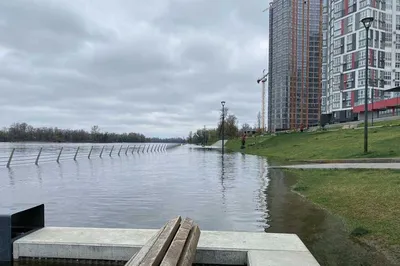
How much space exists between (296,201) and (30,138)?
94.9 meters

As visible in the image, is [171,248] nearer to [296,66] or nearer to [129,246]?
[129,246]

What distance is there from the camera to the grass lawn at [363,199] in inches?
238

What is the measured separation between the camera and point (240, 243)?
16.4 feet

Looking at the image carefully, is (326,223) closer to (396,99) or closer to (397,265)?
(397,265)

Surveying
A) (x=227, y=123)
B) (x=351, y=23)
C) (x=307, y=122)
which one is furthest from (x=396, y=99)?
(x=307, y=122)

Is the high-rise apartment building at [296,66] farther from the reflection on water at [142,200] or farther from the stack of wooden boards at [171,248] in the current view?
the stack of wooden boards at [171,248]

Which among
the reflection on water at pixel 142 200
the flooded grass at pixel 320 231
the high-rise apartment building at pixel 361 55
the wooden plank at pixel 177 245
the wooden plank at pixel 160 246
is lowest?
the reflection on water at pixel 142 200

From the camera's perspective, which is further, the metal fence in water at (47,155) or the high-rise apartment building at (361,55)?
the high-rise apartment building at (361,55)

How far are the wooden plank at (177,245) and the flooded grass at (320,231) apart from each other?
1.84m

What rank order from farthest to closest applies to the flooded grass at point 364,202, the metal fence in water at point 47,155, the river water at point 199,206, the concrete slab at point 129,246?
1. the metal fence in water at point 47,155
2. the river water at point 199,206
3. the flooded grass at point 364,202
4. the concrete slab at point 129,246

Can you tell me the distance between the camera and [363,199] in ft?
27.3

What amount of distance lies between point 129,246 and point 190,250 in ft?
3.76

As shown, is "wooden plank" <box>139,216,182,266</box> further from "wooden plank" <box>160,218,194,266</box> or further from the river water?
the river water

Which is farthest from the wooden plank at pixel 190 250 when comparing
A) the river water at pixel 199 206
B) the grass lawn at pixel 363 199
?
the grass lawn at pixel 363 199
